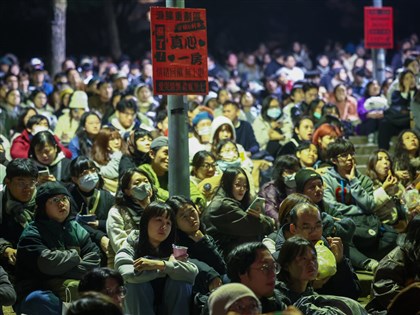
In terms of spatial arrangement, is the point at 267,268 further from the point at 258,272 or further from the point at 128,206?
the point at 128,206

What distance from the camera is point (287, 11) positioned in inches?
1571

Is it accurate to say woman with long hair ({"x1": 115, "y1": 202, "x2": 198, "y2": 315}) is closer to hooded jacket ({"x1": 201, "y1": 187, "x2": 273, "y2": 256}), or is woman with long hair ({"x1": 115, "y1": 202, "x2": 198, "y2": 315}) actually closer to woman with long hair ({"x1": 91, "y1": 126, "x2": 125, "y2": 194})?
hooded jacket ({"x1": 201, "y1": 187, "x2": 273, "y2": 256})

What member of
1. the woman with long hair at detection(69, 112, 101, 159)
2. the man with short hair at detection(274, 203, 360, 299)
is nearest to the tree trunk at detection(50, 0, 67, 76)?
the woman with long hair at detection(69, 112, 101, 159)

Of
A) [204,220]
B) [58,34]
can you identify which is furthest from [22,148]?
[58,34]

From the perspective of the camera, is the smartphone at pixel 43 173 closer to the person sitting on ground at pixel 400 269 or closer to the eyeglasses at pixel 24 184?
the eyeglasses at pixel 24 184

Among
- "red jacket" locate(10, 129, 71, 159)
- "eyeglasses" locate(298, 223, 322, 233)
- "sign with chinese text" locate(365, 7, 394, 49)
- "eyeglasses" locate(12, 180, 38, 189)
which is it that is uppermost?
"sign with chinese text" locate(365, 7, 394, 49)

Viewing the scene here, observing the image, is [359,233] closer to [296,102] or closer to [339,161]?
[339,161]

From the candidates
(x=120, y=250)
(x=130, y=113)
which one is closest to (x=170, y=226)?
(x=120, y=250)

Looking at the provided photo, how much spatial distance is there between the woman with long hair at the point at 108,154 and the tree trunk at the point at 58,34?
13733mm

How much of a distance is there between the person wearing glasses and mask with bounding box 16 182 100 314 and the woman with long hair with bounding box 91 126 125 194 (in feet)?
10.1

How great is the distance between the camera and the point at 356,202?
1220cm

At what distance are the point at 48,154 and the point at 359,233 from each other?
3.68 m

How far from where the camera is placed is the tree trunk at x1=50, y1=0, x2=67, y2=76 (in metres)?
26.7

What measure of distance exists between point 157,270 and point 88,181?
247 centimetres
